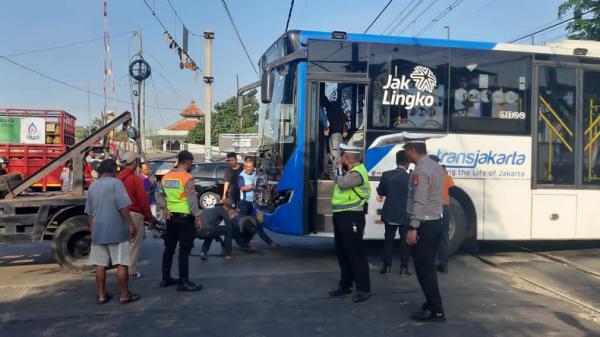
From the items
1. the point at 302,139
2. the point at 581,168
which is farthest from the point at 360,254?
the point at 581,168

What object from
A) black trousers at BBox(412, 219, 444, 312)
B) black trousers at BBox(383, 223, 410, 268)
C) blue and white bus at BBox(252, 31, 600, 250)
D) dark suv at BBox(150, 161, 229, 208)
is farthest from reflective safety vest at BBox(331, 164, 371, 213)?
dark suv at BBox(150, 161, 229, 208)

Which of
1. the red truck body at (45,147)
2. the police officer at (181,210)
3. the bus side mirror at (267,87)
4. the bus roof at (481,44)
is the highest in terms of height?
the bus roof at (481,44)

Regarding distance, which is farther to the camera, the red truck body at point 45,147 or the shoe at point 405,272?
the red truck body at point 45,147

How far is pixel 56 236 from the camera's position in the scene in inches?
301

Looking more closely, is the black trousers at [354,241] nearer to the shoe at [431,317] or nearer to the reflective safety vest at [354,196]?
the reflective safety vest at [354,196]

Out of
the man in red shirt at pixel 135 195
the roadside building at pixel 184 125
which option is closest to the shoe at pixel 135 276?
the man in red shirt at pixel 135 195

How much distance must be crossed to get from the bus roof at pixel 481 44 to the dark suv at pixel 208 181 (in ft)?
32.2

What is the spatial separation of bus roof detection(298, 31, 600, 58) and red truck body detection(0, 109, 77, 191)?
19.1 ft

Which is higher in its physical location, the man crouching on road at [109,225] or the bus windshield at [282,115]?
the bus windshield at [282,115]

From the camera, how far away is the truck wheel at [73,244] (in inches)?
301

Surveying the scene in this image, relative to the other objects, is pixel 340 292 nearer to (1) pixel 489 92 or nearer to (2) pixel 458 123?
(2) pixel 458 123

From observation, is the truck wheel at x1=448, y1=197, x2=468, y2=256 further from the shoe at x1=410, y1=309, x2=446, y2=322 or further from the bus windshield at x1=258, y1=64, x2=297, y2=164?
the shoe at x1=410, y1=309, x2=446, y2=322

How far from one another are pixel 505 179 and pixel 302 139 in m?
3.46

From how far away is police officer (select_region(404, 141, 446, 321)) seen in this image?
17.6ft
